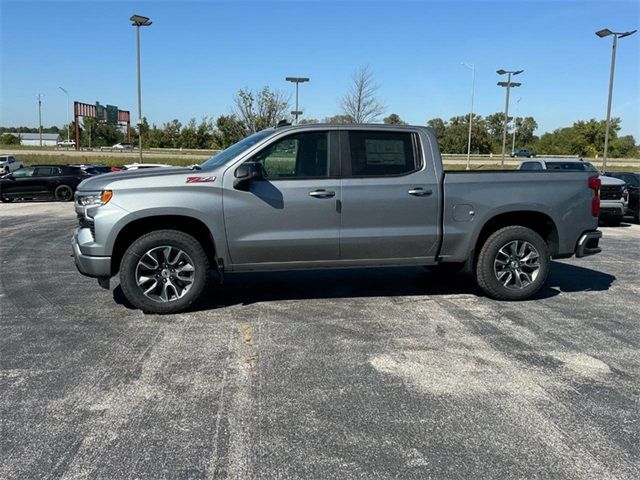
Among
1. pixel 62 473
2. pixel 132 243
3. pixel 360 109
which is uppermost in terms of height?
pixel 360 109

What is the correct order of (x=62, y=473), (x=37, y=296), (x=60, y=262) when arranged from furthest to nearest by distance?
(x=60, y=262)
(x=37, y=296)
(x=62, y=473)

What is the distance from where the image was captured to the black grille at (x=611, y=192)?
564 inches

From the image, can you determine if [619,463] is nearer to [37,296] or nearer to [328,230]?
[328,230]


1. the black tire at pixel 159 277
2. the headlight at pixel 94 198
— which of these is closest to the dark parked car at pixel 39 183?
the headlight at pixel 94 198

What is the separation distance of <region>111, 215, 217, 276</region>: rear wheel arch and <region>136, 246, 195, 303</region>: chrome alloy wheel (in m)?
0.27

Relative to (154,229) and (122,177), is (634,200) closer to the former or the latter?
(154,229)

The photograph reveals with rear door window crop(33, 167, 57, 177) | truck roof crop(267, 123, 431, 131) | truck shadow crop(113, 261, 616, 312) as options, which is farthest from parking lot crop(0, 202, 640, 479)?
rear door window crop(33, 167, 57, 177)

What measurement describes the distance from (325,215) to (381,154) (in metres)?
0.93

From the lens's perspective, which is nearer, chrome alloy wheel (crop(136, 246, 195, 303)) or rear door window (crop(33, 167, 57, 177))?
chrome alloy wheel (crop(136, 246, 195, 303))

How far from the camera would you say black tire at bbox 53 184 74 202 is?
21938mm

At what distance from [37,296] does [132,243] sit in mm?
1665

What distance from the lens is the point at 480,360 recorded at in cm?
442

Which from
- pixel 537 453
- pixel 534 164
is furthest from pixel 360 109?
pixel 537 453

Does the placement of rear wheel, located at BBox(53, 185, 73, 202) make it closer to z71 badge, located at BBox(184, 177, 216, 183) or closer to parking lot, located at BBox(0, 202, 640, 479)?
parking lot, located at BBox(0, 202, 640, 479)
